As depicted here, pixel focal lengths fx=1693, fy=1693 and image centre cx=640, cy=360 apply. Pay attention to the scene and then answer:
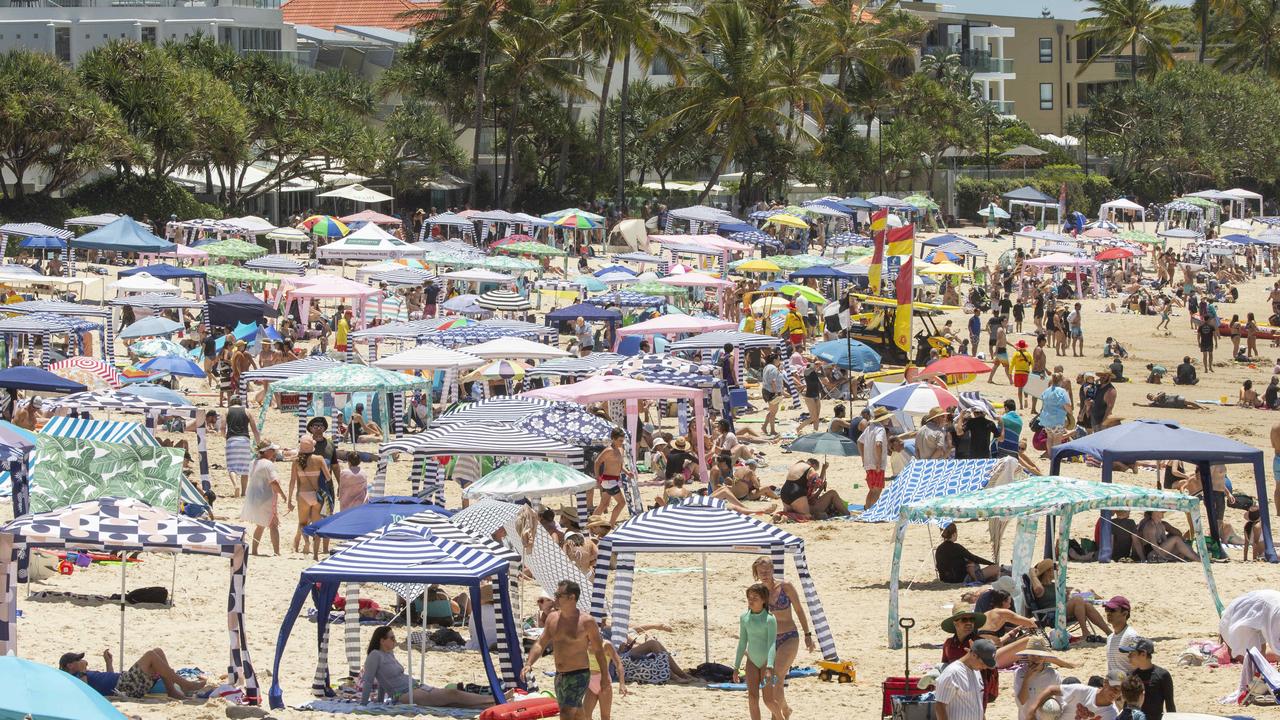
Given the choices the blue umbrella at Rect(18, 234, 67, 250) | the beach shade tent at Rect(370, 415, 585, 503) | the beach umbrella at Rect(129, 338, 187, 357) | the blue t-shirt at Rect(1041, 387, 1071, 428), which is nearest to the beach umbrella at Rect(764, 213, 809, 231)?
the blue umbrella at Rect(18, 234, 67, 250)

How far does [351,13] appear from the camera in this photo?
6944 centimetres

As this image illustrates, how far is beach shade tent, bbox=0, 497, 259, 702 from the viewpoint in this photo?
10305 millimetres

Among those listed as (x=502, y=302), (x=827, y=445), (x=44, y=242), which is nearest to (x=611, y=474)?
(x=827, y=445)

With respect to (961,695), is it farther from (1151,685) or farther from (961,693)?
(1151,685)

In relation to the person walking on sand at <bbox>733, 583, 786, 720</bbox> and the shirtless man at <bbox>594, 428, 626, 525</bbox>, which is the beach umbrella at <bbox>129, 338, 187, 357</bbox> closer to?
the shirtless man at <bbox>594, 428, 626, 525</bbox>

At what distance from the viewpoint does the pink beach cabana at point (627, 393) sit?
18.4 m

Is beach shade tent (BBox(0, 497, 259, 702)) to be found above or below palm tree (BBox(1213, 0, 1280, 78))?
below

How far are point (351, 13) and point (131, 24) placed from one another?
13.3 meters

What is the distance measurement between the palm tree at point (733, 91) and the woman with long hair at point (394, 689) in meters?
45.2

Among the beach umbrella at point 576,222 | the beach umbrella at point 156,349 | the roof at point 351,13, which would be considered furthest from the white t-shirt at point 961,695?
the roof at point 351,13

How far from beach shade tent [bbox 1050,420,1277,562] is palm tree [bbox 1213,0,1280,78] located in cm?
7038

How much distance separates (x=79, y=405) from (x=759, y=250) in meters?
30.9

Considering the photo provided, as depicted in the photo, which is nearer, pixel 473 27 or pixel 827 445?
pixel 827 445

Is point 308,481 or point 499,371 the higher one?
point 499,371
